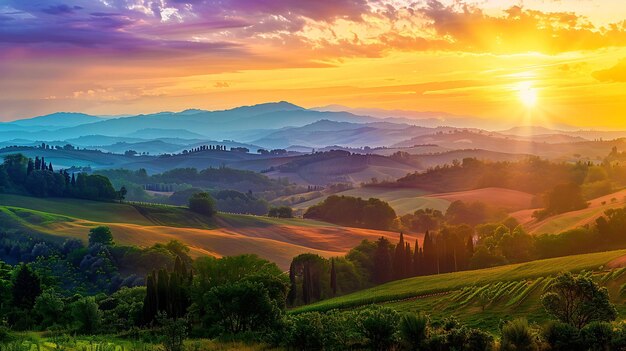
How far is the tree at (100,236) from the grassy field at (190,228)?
222 inches

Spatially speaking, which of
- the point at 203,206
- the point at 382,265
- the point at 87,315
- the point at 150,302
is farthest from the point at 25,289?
the point at 203,206

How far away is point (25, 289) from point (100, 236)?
4489cm

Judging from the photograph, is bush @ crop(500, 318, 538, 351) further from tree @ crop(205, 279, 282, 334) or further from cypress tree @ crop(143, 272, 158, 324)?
cypress tree @ crop(143, 272, 158, 324)

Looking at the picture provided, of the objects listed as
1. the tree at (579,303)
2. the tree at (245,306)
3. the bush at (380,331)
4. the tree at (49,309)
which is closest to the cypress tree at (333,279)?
the tree at (49,309)

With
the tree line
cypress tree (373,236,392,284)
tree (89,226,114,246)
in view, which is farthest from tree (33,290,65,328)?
the tree line

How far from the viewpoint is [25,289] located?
70938mm

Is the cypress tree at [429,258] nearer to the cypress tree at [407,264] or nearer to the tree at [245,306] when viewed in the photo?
the cypress tree at [407,264]

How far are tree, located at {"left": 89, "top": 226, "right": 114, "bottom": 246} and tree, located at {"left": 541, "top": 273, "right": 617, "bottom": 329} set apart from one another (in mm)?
91150

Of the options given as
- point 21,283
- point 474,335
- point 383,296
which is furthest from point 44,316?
point 474,335

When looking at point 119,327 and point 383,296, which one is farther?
point 383,296

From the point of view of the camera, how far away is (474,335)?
3394 centimetres

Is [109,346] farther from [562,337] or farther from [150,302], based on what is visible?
[562,337]

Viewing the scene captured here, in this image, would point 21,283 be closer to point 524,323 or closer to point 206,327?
point 206,327

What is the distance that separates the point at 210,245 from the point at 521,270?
7658 centimetres
